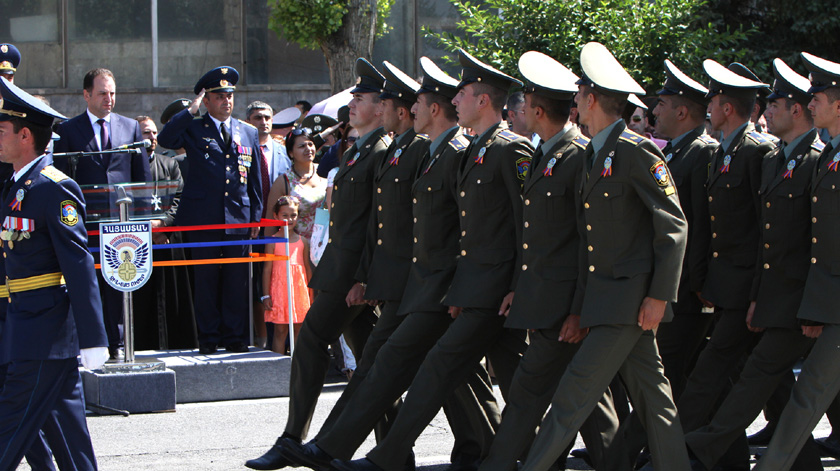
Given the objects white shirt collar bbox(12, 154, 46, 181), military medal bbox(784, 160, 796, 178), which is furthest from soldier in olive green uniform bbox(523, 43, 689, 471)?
white shirt collar bbox(12, 154, 46, 181)

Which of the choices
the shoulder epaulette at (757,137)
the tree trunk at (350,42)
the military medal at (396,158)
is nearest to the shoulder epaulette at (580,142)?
the military medal at (396,158)

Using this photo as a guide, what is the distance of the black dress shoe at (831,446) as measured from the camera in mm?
6770

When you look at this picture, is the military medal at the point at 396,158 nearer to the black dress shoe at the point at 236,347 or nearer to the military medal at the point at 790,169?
the military medal at the point at 790,169

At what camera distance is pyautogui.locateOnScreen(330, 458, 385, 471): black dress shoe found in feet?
19.6

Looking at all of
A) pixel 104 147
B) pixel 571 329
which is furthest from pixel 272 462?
pixel 104 147

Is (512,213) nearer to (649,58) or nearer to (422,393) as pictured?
(422,393)

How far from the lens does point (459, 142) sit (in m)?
6.40

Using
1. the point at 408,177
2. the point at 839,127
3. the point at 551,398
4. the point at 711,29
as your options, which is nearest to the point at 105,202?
the point at 408,177

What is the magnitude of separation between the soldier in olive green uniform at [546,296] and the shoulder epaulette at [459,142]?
0.60 metres

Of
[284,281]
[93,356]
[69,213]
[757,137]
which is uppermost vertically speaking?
[757,137]

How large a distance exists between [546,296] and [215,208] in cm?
412

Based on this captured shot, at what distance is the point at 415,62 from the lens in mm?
19094

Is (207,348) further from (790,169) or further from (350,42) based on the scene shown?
(350,42)

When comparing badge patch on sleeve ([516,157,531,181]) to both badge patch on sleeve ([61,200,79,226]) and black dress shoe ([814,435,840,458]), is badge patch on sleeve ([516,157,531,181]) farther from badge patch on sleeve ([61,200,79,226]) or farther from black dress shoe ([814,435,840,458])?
black dress shoe ([814,435,840,458])
